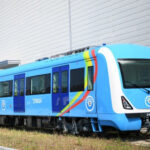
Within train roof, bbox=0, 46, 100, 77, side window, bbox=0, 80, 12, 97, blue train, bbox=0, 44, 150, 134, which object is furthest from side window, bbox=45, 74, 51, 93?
side window, bbox=0, 80, 12, 97

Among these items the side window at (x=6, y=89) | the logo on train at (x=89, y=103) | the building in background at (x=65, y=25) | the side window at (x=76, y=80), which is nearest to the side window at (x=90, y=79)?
the logo on train at (x=89, y=103)

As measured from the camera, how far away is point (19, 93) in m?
16.1

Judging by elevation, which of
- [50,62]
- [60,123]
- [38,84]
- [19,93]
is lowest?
[60,123]

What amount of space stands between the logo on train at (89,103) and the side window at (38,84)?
2672 mm

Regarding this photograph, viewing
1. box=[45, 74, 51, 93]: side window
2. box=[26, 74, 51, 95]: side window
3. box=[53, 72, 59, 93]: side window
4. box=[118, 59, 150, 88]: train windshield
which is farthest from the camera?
box=[26, 74, 51, 95]: side window

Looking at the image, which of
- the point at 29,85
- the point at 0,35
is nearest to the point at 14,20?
the point at 0,35

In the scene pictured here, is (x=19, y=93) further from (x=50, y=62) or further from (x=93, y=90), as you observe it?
(x=93, y=90)

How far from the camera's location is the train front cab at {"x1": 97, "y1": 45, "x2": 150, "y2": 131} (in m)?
10.3

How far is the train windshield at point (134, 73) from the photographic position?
1072 cm

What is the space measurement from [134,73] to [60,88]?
3244mm

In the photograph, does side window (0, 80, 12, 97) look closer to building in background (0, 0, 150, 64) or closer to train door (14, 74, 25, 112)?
train door (14, 74, 25, 112)

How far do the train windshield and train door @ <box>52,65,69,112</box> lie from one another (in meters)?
2.60

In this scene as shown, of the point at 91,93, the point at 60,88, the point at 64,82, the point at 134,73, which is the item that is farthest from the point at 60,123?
the point at 134,73

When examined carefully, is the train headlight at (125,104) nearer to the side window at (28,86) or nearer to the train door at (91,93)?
the train door at (91,93)
